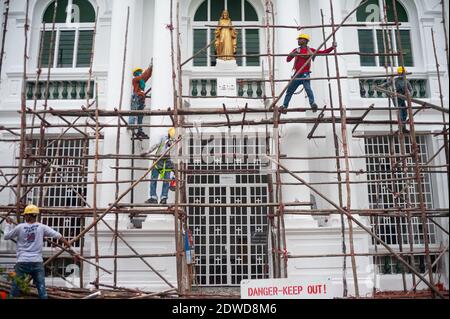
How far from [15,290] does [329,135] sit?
8002 mm

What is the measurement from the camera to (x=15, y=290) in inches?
288

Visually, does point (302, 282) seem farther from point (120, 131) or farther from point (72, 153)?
point (72, 153)

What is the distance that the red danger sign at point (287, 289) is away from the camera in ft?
24.3

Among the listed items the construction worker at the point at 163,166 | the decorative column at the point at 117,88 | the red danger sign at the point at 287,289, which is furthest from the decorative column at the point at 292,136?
the decorative column at the point at 117,88

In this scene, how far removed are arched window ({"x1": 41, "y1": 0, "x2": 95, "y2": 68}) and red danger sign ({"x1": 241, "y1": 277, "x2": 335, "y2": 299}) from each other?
9.62 m

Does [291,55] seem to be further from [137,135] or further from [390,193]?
[390,193]

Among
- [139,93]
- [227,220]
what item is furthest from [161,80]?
[227,220]

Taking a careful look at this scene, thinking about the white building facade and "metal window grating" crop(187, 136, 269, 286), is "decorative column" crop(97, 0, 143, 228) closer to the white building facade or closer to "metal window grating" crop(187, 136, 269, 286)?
the white building facade

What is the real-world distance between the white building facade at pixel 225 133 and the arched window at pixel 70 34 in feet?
0.13

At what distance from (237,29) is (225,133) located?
376 centimetres

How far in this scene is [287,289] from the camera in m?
7.49

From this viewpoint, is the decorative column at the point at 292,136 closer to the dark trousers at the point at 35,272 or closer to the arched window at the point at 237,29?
the arched window at the point at 237,29
